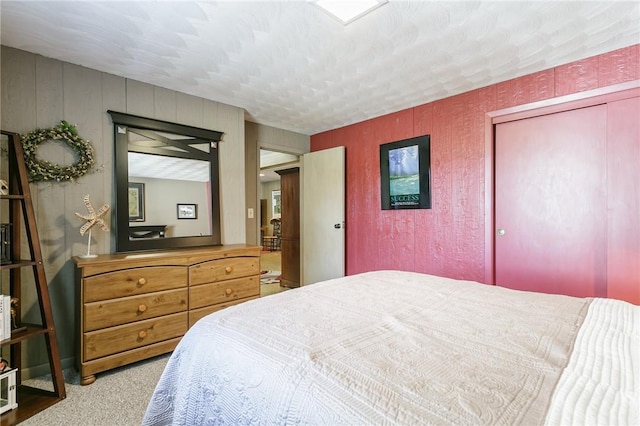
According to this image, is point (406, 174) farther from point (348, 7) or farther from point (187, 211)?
point (187, 211)

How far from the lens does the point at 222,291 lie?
2.64m

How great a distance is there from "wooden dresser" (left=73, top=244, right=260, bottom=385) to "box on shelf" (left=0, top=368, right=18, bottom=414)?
324mm

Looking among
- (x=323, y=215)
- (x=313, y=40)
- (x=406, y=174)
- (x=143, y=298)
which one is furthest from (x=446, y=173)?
(x=143, y=298)

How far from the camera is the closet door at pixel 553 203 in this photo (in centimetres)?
233

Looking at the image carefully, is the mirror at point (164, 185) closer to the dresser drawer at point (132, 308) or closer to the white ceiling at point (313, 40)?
the white ceiling at point (313, 40)

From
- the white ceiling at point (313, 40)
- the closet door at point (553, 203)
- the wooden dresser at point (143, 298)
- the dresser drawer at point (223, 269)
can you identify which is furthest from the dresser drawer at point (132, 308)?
the closet door at point (553, 203)

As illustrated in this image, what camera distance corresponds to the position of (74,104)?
7.66ft

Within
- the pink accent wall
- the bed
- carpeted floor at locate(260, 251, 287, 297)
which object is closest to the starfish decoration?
the bed

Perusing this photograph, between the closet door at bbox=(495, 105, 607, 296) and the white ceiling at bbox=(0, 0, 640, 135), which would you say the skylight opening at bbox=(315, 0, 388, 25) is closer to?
the white ceiling at bbox=(0, 0, 640, 135)

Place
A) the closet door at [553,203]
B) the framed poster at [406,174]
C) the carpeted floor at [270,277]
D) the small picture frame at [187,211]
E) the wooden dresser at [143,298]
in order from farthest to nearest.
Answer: the carpeted floor at [270,277]
the framed poster at [406,174]
the small picture frame at [187,211]
the closet door at [553,203]
the wooden dresser at [143,298]

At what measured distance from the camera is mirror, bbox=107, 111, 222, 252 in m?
2.54

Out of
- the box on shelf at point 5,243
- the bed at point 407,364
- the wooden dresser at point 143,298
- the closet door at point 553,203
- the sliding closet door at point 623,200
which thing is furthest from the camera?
the closet door at point 553,203

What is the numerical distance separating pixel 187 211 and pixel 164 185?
32 cm

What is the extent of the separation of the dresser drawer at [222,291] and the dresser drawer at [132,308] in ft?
0.27
